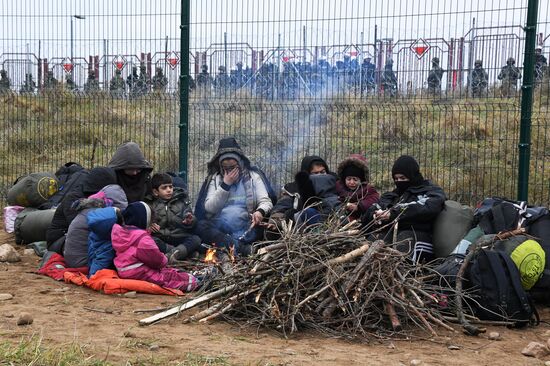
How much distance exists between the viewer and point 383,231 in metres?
7.35

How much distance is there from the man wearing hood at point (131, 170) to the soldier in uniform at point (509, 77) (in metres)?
3.84

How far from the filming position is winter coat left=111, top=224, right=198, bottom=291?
22.4 ft

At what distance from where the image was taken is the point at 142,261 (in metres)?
6.89

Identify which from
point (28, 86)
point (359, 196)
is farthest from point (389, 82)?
point (28, 86)

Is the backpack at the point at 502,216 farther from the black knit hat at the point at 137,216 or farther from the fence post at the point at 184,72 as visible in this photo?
the fence post at the point at 184,72

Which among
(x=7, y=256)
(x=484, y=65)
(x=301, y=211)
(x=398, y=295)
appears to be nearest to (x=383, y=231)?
→ (x=301, y=211)

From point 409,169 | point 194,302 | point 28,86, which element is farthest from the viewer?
→ point 28,86

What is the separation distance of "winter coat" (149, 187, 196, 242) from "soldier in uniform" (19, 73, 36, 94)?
3.47 m

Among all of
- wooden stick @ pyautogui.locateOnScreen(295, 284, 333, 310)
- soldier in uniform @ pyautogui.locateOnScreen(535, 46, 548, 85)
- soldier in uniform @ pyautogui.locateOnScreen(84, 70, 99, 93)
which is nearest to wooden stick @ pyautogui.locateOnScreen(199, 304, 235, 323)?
wooden stick @ pyautogui.locateOnScreen(295, 284, 333, 310)

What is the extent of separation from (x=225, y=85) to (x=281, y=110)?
2.49 feet

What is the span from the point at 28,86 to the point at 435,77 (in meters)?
5.71

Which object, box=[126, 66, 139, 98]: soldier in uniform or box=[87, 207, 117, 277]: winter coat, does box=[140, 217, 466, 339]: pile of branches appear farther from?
box=[126, 66, 139, 98]: soldier in uniform

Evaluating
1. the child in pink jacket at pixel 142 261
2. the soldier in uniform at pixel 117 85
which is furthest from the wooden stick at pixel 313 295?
the soldier in uniform at pixel 117 85

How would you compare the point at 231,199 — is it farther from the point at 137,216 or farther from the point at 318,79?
the point at 318,79
